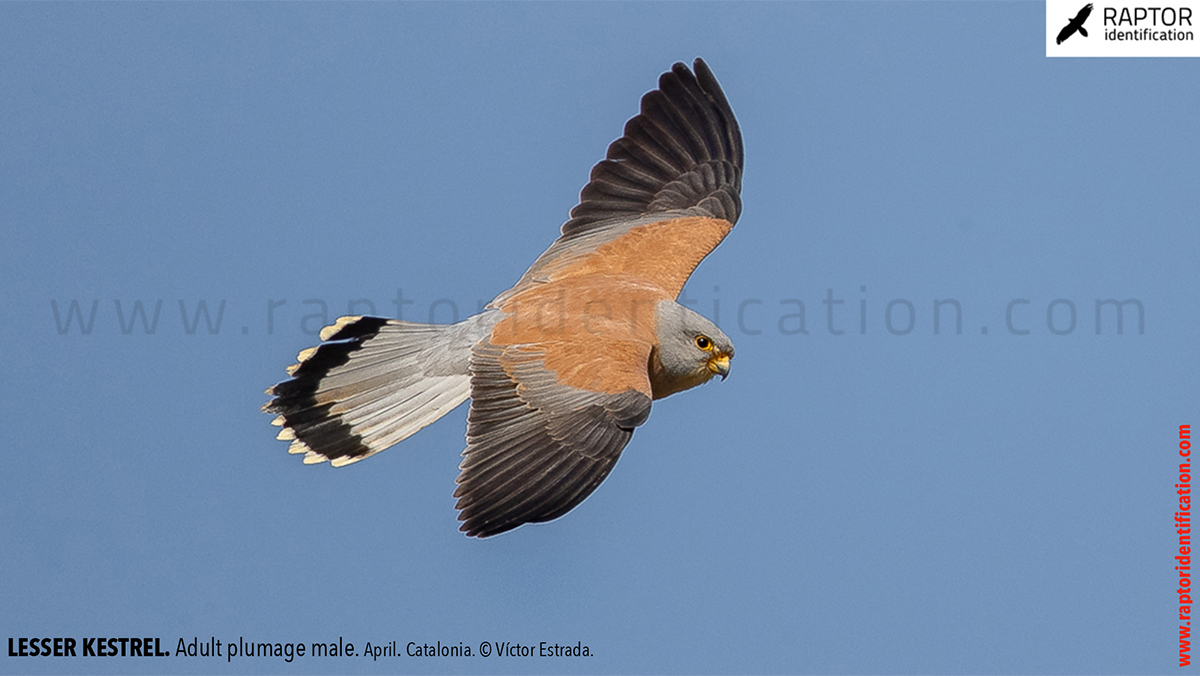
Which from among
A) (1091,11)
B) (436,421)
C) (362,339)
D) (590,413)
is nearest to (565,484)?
(590,413)

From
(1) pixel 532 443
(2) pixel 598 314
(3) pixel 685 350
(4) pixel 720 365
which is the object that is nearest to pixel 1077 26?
(4) pixel 720 365

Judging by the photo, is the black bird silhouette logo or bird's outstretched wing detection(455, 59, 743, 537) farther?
the black bird silhouette logo

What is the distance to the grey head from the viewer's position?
6.65m

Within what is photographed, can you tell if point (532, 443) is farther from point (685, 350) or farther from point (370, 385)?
point (370, 385)

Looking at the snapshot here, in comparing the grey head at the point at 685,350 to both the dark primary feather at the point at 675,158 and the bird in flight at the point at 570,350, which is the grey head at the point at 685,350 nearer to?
the bird in flight at the point at 570,350

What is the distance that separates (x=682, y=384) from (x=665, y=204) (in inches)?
64.5

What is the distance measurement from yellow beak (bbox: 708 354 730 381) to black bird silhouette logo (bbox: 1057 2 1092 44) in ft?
13.4

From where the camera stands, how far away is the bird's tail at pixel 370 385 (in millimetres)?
6617

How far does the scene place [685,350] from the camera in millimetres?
6672

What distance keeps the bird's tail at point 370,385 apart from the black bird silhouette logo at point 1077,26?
16.3 feet

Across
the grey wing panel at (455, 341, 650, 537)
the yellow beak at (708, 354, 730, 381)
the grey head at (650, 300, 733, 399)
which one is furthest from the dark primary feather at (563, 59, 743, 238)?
the grey wing panel at (455, 341, 650, 537)

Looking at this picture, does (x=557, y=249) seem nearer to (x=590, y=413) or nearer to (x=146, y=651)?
(x=590, y=413)

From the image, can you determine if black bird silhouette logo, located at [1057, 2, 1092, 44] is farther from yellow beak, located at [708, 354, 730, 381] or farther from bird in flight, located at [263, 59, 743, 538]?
yellow beak, located at [708, 354, 730, 381]

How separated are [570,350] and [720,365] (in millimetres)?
990
